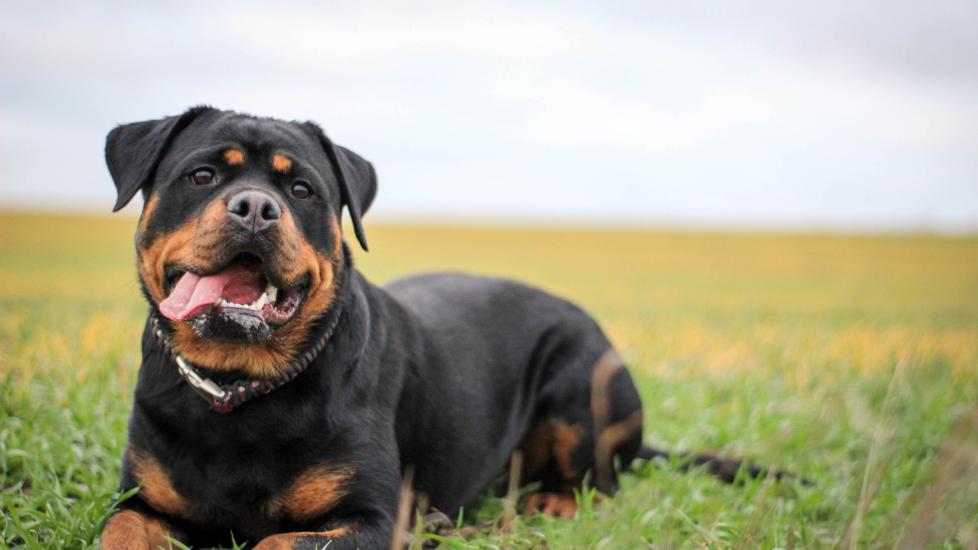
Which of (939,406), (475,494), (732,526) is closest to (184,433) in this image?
(475,494)

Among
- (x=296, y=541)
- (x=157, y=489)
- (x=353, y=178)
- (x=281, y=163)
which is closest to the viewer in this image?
(x=296, y=541)

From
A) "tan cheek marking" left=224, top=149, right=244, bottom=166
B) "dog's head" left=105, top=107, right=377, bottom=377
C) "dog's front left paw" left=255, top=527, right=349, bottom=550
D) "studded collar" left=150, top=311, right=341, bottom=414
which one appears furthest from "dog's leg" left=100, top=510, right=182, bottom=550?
"tan cheek marking" left=224, top=149, right=244, bottom=166

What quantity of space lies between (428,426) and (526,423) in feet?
3.07

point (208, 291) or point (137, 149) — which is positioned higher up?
point (137, 149)

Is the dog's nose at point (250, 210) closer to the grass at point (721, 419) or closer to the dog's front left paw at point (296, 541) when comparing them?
the grass at point (721, 419)

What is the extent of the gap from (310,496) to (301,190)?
1.18 m

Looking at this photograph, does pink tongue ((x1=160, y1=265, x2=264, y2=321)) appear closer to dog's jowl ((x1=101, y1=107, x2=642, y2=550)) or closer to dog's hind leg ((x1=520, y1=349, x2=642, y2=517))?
dog's jowl ((x1=101, y1=107, x2=642, y2=550))

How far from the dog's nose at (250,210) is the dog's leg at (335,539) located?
3.48 ft

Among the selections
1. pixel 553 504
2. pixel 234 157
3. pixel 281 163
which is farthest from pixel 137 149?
pixel 553 504

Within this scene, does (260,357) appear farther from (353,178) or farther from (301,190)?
(353,178)

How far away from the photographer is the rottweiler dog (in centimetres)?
293

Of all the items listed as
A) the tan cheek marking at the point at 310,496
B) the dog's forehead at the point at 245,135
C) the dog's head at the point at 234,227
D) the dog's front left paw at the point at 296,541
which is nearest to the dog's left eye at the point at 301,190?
the dog's head at the point at 234,227

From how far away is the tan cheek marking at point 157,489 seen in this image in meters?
3.04

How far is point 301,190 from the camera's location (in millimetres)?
3250
